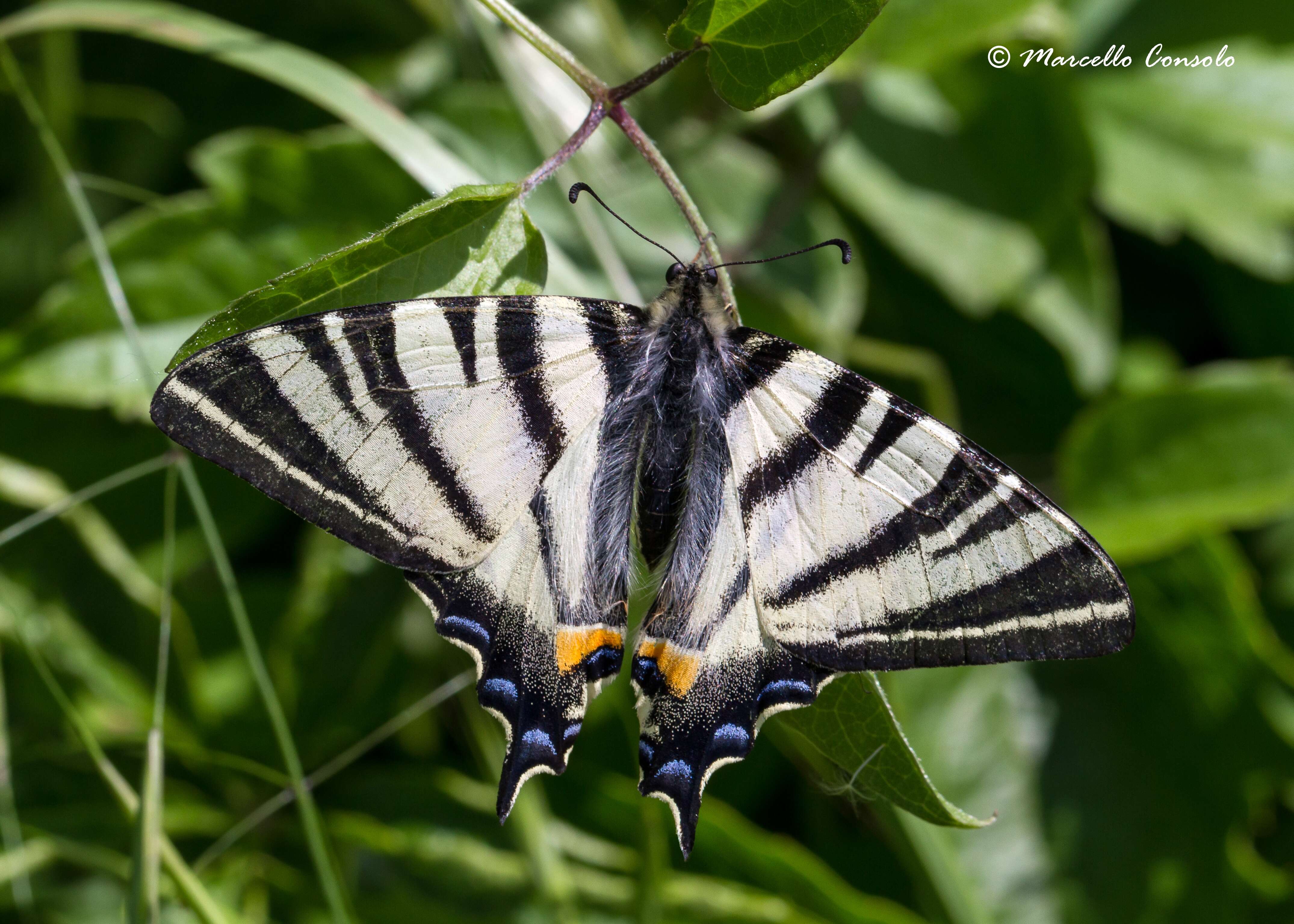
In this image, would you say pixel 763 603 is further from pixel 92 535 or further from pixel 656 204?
pixel 92 535

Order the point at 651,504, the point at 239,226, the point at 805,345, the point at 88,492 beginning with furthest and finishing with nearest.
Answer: the point at 805,345 < the point at 239,226 < the point at 88,492 < the point at 651,504

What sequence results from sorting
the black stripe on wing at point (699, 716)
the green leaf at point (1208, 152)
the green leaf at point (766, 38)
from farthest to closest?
1. the green leaf at point (1208, 152)
2. the black stripe on wing at point (699, 716)
3. the green leaf at point (766, 38)

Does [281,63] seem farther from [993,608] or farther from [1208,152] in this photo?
[1208,152]

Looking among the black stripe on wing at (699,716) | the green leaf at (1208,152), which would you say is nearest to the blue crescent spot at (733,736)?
the black stripe on wing at (699,716)

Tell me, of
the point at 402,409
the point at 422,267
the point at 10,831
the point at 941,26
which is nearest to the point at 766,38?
the point at 422,267

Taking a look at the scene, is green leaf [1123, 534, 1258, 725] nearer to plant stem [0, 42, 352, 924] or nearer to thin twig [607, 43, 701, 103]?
thin twig [607, 43, 701, 103]

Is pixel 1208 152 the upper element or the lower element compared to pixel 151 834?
upper

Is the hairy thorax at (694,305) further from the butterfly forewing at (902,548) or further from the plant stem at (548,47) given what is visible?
the plant stem at (548,47)
